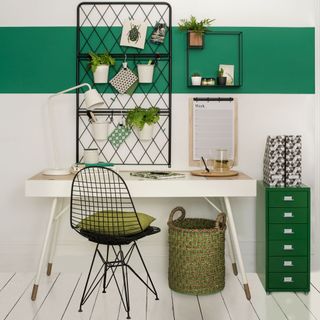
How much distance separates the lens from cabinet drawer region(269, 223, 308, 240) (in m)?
3.87

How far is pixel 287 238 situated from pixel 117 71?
1731 millimetres

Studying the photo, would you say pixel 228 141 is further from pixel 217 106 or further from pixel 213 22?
pixel 213 22

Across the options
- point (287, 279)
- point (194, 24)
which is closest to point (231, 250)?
point (287, 279)

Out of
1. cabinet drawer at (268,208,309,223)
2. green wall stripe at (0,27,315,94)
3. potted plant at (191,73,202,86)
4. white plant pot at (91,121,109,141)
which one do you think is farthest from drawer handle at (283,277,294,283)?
white plant pot at (91,121,109,141)

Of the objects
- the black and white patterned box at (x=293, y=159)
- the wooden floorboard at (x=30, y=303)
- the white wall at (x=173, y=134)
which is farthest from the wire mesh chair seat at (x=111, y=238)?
the black and white patterned box at (x=293, y=159)

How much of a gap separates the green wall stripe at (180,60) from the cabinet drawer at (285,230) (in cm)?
105

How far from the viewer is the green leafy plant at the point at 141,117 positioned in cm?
412

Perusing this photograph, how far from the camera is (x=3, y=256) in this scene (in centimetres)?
433

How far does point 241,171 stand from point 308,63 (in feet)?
3.13

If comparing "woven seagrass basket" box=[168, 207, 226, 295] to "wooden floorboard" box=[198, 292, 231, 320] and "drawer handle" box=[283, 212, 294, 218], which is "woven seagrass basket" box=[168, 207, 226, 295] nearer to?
"wooden floorboard" box=[198, 292, 231, 320]

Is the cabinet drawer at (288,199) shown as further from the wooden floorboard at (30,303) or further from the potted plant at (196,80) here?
the wooden floorboard at (30,303)

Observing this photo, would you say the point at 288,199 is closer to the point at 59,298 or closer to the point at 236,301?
the point at 236,301

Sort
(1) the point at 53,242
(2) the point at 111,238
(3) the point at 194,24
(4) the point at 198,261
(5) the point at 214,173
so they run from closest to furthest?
(2) the point at 111,238 → (4) the point at 198,261 → (5) the point at 214,173 → (3) the point at 194,24 → (1) the point at 53,242

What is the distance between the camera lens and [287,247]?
387cm
